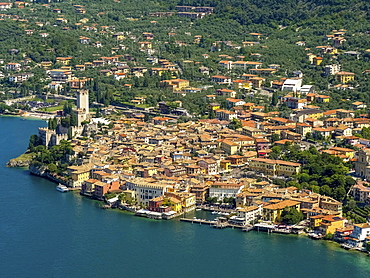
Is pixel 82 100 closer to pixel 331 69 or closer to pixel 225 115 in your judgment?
pixel 225 115

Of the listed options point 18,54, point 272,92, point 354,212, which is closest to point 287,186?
point 354,212

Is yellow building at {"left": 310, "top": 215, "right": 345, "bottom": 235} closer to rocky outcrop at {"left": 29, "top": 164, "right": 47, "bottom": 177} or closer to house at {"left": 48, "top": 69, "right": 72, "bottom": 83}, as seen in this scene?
rocky outcrop at {"left": 29, "top": 164, "right": 47, "bottom": 177}

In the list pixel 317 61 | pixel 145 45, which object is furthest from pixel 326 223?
pixel 145 45

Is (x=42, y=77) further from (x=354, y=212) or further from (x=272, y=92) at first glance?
(x=354, y=212)

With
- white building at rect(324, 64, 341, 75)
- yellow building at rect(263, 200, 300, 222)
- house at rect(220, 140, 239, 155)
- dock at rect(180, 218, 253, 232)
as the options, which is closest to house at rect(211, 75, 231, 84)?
white building at rect(324, 64, 341, 75)

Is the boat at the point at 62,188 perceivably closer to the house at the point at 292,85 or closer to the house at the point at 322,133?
the house at the point at 322,133

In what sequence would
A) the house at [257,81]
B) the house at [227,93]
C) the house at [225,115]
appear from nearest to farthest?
the house at [225,115] → the house at [227,93] → the house at [257,81]

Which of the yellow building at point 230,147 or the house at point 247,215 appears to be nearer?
the house at point 247,215

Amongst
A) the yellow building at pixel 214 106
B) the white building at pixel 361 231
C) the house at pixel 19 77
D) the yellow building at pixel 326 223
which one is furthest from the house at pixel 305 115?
the house at pixel 19 77
